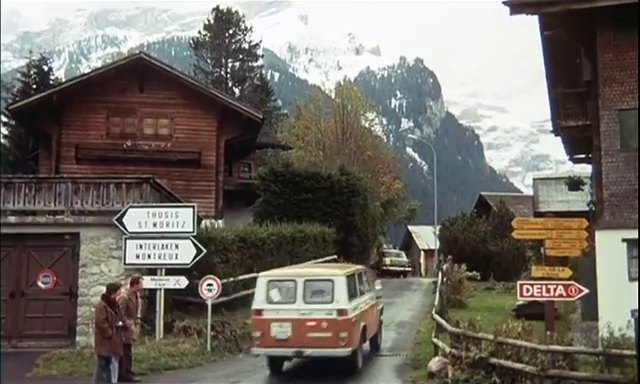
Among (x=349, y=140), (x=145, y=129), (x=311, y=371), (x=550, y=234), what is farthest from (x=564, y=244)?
(x=349, y=140)

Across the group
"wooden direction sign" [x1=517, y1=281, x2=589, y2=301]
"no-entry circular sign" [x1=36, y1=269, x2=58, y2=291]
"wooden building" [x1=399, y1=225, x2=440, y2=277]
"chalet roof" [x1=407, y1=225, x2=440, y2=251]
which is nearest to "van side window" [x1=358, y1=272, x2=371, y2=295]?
"wooden direction sign" [x1=517, y1=281, x2=589, y2=301]

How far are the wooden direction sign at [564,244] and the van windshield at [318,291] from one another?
3.96m

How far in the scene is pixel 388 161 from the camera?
5338 cm

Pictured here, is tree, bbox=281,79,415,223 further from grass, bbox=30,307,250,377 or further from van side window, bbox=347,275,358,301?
van side window, bbox=347,275,358,301

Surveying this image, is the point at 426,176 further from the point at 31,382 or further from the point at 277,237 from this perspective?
the point at 31,382

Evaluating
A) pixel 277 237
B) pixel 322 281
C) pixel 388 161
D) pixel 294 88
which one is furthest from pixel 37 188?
pixel 294 88

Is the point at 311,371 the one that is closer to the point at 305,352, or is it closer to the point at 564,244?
the point at 305,352

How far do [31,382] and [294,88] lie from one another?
112049 mm

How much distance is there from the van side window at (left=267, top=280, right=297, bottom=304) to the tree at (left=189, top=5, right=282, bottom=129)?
53.5m

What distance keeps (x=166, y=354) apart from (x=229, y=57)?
55.2 meters

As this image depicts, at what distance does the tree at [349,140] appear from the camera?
52219 mm

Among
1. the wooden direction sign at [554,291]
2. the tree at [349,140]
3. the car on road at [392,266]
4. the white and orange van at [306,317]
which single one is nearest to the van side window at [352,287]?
the white and orange van at [306,317]

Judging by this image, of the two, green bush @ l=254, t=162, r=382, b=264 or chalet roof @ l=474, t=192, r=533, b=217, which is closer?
green bush @ l=254, t=162, r=382, b=264

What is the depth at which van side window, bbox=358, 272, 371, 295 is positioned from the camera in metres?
15.3
